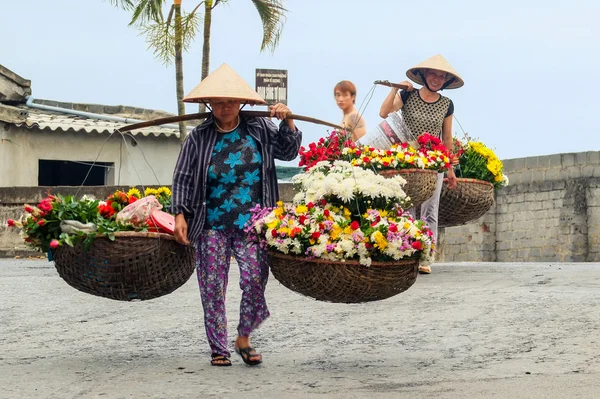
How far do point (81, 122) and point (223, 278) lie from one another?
756 inches

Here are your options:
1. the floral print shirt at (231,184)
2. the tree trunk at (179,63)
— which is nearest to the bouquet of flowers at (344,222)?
the floral print shirt at (231,184)

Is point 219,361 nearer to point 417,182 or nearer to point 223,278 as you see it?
point 223,278

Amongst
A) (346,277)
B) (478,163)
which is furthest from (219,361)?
(478,163)

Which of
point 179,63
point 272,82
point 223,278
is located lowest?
point 223,278

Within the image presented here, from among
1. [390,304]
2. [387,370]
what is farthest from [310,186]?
[390,304]

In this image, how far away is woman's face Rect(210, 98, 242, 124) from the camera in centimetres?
743

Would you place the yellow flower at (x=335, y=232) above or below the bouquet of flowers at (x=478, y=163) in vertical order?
below

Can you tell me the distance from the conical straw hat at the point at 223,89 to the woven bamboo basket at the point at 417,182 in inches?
154

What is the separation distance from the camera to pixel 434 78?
1167cm

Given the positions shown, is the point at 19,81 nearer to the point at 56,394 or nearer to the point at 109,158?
the point at 109,158

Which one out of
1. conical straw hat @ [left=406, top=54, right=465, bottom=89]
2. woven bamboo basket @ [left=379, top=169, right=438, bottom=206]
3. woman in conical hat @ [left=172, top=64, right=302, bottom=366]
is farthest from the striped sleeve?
conical straw hat @ [left=406, top=54, right=465, bottom=89]

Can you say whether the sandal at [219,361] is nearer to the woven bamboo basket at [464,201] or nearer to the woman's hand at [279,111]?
the woman's hand at [279,111]

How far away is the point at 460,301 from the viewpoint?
34.7 ft

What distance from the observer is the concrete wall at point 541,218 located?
25953mm
